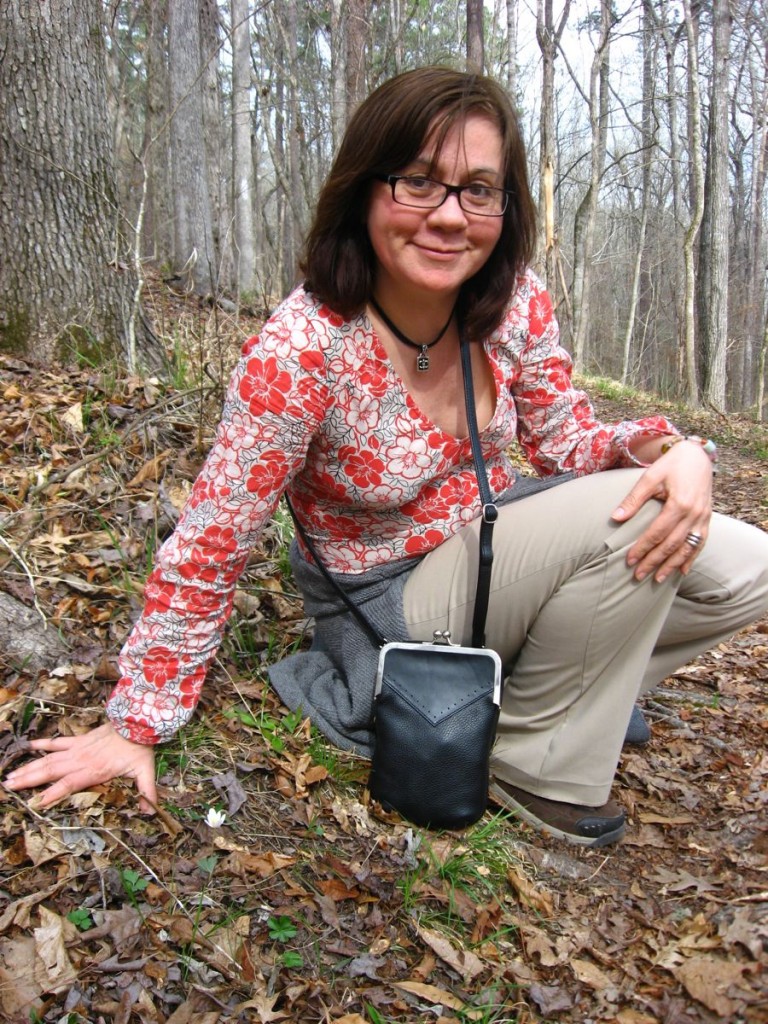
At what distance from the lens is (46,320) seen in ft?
10.2

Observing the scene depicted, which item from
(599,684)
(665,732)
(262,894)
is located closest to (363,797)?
(262,894)

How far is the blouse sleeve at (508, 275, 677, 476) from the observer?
196cm

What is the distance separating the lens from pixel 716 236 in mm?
10320

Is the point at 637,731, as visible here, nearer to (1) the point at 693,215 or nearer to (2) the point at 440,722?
(2) the point at 440,722

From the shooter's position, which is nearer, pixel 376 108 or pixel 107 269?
pixel 376 108

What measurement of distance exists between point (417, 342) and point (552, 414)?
47 cm

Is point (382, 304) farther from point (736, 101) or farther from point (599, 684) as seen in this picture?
point (736, 101)

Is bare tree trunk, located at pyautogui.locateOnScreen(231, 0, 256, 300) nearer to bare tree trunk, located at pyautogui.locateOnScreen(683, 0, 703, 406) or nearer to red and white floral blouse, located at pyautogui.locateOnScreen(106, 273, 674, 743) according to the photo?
bare tree trunk, located at pyautogui.locateOnScreen(683, 0, 703, 406)

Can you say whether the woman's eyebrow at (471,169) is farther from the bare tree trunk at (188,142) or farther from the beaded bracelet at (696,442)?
the bare tree trunk at (188,142)

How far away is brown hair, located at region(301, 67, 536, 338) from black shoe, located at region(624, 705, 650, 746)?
1.20 metres

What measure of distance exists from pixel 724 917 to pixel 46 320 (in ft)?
9.81

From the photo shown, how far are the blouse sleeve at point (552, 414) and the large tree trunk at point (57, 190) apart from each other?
6.19 ft

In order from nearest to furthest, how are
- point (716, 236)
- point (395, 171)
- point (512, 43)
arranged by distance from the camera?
point (395, 171) → point (716, 236) → point (512, 43)

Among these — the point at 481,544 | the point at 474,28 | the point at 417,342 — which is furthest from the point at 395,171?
the point at 474,28
